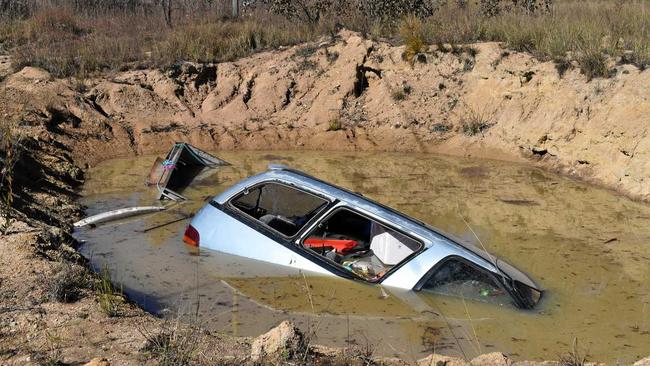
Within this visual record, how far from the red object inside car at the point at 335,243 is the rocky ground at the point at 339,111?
2911 mm

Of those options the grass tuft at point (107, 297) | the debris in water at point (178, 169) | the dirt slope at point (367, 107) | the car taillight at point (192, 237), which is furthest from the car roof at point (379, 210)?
the dirt slope at point (367, 107)

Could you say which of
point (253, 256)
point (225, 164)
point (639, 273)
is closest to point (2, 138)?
point (225, 164)

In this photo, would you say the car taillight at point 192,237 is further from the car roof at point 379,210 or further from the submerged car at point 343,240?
the car roof at point 379,210

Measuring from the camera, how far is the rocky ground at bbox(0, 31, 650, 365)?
1267 centimetres

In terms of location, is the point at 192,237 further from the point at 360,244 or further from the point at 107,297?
the point at 107,297

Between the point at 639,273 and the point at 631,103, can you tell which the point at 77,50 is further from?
the point at 639,273

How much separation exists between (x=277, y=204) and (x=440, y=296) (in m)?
2.12

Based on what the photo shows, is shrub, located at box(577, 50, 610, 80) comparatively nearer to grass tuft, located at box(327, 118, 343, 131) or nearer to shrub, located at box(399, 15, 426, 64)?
shrub, located at box(399, 15, 426, 64)

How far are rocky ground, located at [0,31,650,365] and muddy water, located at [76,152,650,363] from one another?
779mm

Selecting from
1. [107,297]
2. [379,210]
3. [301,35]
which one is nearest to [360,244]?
[379,210]

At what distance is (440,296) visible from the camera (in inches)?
273

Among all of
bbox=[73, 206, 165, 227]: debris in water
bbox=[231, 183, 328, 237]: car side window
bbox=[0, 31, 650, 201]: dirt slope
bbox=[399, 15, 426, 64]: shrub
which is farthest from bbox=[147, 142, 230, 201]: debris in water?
bbox=[399, 15, 426, 64]: shrub

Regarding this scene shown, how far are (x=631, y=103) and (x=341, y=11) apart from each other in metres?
8.87

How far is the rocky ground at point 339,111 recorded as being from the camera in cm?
1267
